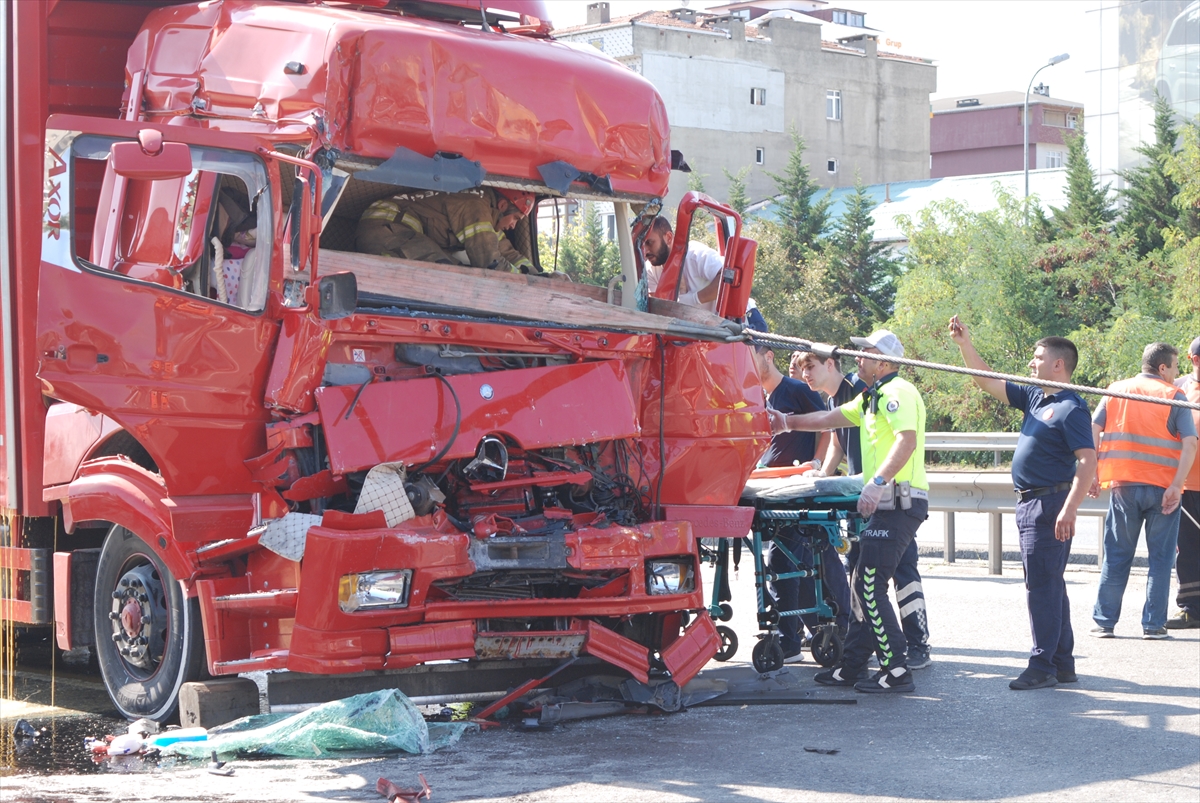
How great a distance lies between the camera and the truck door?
20.0 feet

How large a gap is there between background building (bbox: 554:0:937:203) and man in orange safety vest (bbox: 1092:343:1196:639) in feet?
151

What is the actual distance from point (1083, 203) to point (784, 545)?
3287 centimetres

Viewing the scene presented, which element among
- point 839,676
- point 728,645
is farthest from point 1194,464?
point 728,645

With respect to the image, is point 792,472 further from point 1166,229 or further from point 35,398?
point 1166,229

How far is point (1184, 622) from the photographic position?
9844mm

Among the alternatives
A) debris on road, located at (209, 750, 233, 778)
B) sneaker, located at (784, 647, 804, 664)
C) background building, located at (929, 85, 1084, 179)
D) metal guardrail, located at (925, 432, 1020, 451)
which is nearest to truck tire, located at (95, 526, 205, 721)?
debris on road, located at (209, 750, 233, 778)

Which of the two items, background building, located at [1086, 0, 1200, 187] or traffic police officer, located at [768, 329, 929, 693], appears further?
background building, located at [1086, 0, 1200, 187]

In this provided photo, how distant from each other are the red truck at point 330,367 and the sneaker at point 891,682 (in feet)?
3.68

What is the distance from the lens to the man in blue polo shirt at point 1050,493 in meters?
7.82

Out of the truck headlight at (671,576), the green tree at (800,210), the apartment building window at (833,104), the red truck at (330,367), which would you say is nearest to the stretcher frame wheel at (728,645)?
the red truck at (330,367)

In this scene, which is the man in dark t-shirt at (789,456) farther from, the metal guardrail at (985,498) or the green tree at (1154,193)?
the green tree at (1154,193)

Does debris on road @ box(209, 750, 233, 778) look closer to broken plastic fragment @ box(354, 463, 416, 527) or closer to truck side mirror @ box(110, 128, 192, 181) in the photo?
broken plastic fragment @ box(354, 463, 416, 527)

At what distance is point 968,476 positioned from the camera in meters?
12.7

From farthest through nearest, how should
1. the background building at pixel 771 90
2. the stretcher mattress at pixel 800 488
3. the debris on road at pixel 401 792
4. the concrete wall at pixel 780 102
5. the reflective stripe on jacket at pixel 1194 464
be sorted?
the concrete wall at pixel 780 102 < the background building at pixel 771 90 < the reflective stripe on jacket at pixel 1194 464 < the stretcher mattress at pixel 800 488 < the debris on road at pixel 401 792
